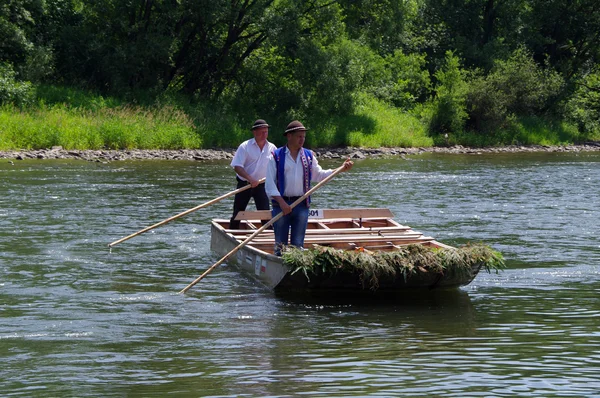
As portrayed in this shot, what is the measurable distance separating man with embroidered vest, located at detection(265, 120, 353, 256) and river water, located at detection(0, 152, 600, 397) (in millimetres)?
896

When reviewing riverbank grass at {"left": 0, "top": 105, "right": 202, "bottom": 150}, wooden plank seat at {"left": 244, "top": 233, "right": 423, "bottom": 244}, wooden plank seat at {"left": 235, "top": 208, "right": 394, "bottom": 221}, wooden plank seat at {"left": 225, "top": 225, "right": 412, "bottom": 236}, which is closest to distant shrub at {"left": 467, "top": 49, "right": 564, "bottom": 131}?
riverbank grass at {"left": 0, "top": 105, "right": 202, "bottom": 150}

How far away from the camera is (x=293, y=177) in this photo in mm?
10641

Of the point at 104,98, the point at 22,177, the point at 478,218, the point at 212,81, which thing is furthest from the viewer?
the point at 212,81

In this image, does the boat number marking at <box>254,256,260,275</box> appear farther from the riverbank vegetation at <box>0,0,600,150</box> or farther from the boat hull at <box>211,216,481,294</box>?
the riverbank vegetation at <box>0,0,600,150</box>

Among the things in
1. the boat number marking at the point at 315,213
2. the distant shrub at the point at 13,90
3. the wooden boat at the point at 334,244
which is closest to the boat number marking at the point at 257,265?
the wooden boat at the point at 334,244

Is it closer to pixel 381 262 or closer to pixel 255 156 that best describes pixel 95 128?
pixel 255 156

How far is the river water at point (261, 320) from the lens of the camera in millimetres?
7488

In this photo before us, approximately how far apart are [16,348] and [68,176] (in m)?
17.2

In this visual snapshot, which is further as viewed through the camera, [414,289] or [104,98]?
[104,98]

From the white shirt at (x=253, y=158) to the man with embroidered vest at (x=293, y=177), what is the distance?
2032 millimetres

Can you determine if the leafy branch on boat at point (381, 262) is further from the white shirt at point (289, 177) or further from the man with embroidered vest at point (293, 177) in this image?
the white shirt at point (289, 177)

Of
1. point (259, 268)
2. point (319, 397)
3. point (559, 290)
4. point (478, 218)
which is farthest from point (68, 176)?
point (319, 397)

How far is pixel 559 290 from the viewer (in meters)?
11.4

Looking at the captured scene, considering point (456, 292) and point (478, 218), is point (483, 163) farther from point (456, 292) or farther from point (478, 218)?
point (456, 292)
